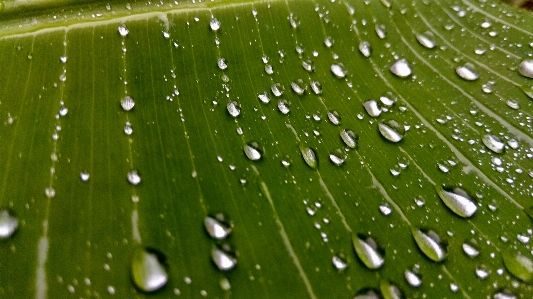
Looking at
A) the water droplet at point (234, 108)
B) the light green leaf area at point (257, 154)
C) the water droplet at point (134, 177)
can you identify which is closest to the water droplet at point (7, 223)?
the light green leaf area at point (257, 154)

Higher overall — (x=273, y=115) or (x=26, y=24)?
(x=26, y=24)

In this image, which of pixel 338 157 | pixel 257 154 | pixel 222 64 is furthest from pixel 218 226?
pixel 222 64

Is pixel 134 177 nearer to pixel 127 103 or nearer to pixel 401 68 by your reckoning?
pixel 127 103

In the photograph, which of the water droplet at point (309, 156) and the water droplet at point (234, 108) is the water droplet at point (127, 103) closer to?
the water droplet at point (234, 108)

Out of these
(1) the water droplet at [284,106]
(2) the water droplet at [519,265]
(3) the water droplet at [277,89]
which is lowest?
(2) the water droplet at [519,265]

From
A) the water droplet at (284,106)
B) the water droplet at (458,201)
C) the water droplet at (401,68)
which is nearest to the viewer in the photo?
the water droplet at (458,201)

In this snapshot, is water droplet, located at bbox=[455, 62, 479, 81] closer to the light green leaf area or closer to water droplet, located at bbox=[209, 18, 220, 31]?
the light green leaf area

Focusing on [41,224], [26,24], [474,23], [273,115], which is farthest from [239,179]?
[474,23]

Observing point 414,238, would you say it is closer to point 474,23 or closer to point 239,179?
point 239,179
